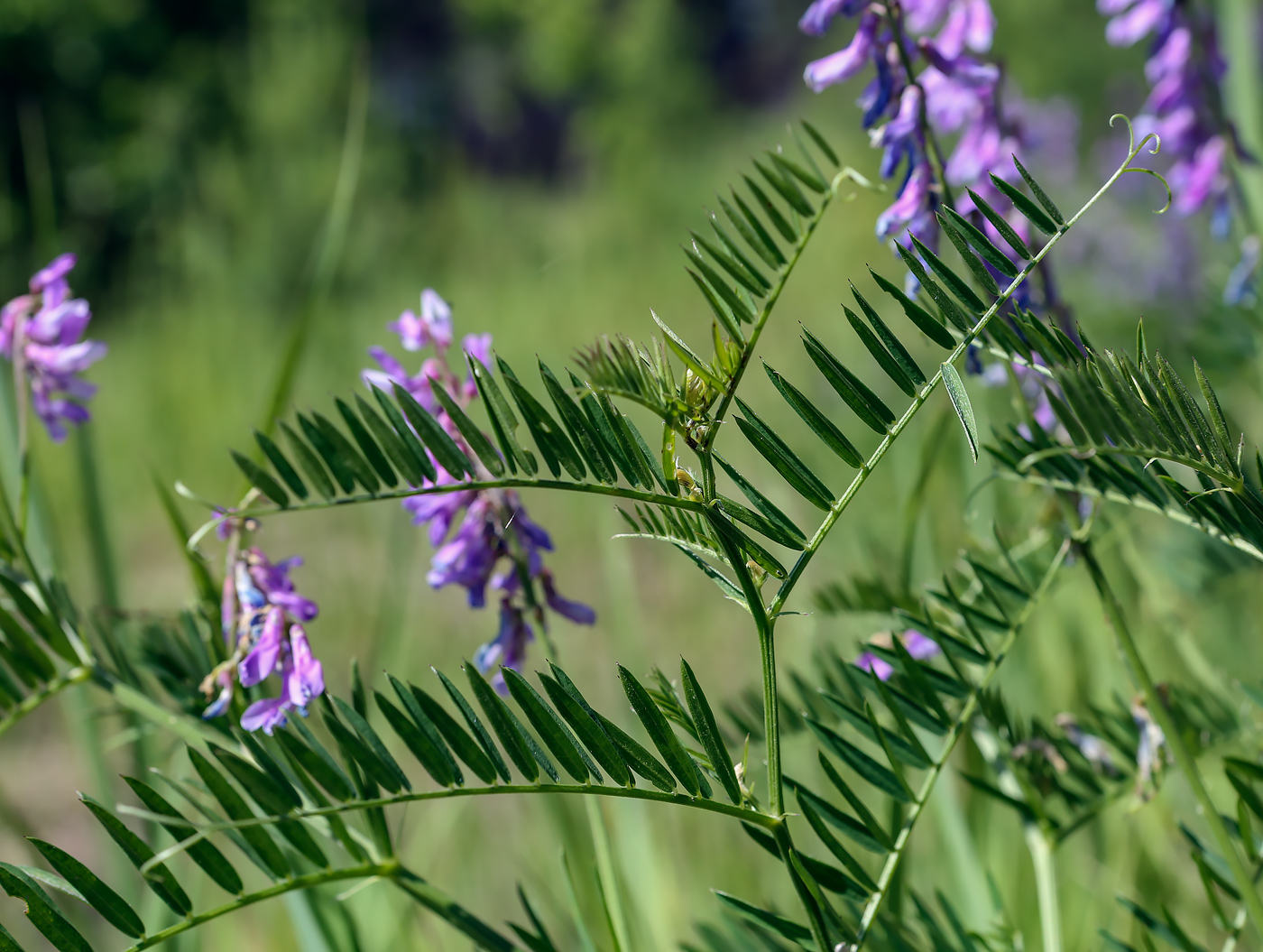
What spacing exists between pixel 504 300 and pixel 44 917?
5.80 metres

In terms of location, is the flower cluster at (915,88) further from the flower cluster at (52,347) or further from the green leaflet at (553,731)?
the flower cluster at (52,347)

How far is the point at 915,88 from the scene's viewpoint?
1.59 ft

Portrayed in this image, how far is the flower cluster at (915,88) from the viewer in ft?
1.62

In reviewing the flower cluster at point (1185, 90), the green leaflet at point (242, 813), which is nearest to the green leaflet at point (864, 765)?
the green leaflet at point (242, 813)

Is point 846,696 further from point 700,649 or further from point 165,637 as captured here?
point 700,649

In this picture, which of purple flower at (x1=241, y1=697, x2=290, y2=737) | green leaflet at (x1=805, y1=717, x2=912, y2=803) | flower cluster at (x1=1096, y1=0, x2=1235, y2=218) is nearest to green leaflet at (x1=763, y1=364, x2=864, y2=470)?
green leaflet at (x1=805, y1=717, x2=912, y2=803)

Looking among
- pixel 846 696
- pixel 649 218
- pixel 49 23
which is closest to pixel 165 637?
pixel 846 696

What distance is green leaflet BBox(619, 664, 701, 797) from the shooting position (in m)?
0.33

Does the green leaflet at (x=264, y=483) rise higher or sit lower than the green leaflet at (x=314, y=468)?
lower

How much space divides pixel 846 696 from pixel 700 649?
151cm

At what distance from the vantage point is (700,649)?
2059mm

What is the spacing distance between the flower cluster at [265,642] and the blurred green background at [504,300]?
0.12m

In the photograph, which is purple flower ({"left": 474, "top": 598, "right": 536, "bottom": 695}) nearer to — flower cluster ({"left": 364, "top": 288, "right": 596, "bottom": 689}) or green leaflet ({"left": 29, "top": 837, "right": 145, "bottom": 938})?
flower cluster ({"left": 364, "top": 288, "right": 596, "bottom": 689})

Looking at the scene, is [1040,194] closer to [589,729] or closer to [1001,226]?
[1001,226]
